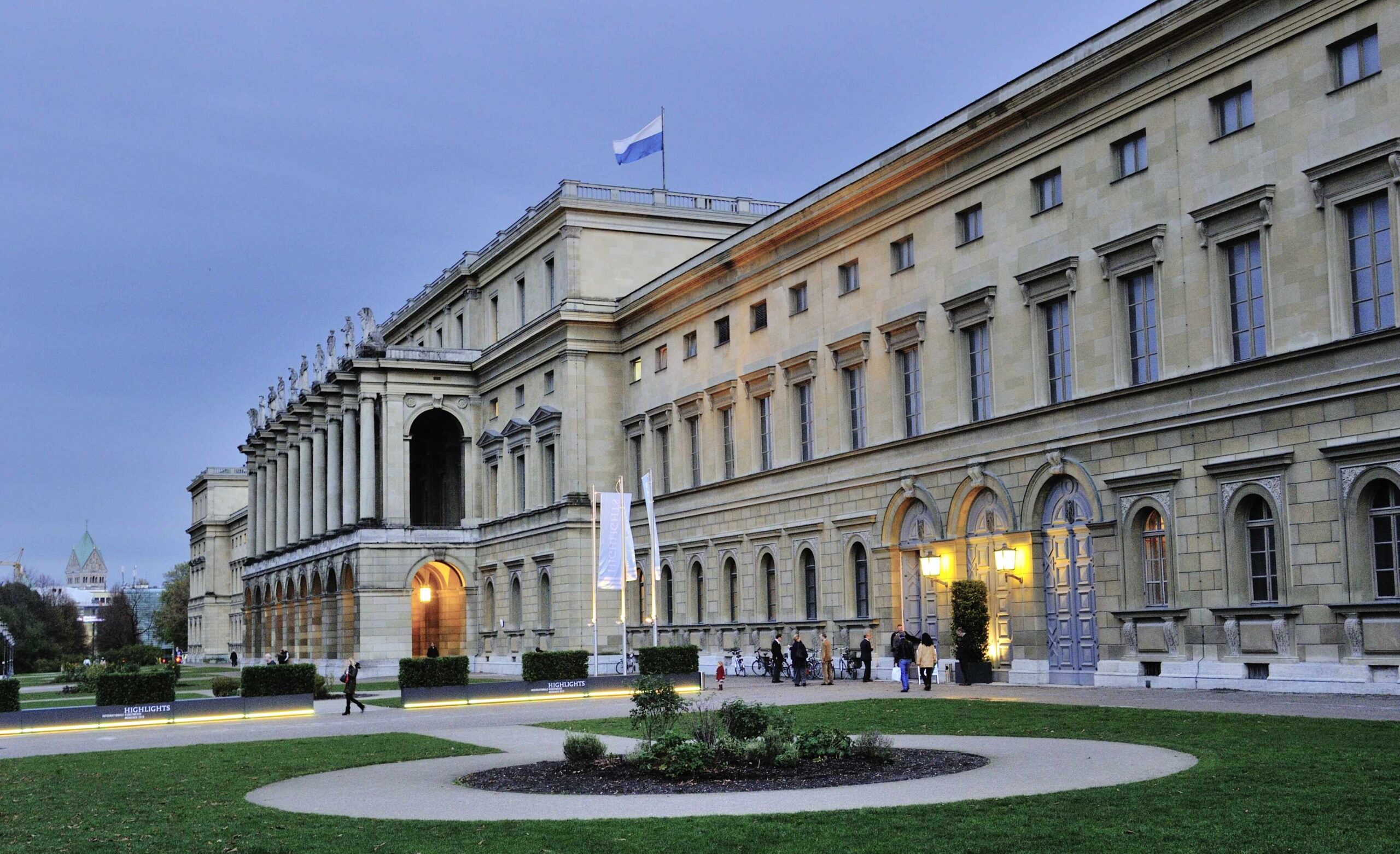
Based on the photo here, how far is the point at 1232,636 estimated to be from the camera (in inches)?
1374

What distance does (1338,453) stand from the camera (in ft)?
105

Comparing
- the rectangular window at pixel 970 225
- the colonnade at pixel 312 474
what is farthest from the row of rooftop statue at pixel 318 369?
the rectangular window at pixel 970 225

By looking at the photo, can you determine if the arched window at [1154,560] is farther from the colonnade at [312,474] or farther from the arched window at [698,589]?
the colonnade at [312,474]

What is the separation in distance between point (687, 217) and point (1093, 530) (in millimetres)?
41524

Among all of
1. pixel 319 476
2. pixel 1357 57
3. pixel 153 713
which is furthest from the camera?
pixel 319 476

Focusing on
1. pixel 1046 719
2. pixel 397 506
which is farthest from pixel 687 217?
pixel 1046 719

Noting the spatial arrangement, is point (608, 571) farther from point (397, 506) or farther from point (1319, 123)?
point (397, 506)

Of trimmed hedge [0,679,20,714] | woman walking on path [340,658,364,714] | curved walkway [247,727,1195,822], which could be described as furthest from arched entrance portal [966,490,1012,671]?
trimmed hedge [0,679,20,714]

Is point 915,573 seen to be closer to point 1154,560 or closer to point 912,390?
point 912,390

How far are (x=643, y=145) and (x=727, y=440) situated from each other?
18.0m

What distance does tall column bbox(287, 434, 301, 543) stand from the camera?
10944 cm

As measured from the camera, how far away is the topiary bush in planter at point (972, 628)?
142 ft

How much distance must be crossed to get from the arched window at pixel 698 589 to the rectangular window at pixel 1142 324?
2839 centimetres

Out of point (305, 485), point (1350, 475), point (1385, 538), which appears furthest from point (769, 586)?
point (305, 485)
